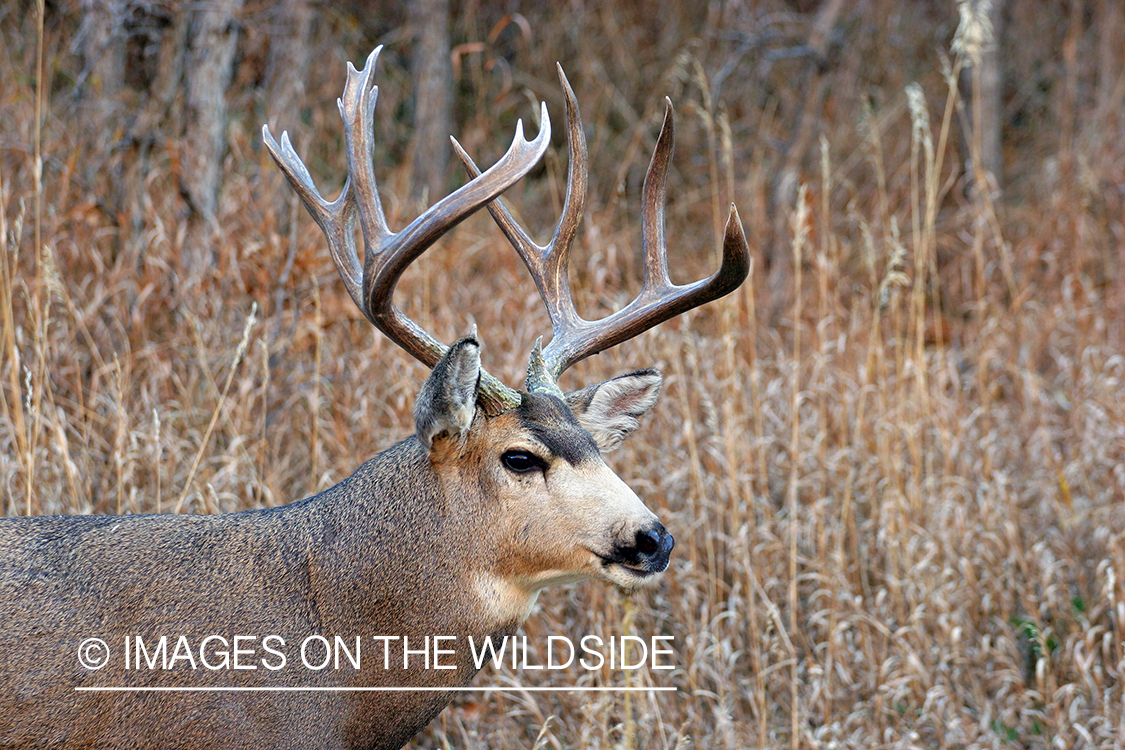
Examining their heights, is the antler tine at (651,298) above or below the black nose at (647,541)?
above

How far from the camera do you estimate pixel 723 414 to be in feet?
16.9

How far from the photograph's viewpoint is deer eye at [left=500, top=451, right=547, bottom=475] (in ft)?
8.79

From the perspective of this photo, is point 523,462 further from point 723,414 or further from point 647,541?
point 723,414

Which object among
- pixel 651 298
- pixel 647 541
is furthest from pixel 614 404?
pixel 647 541

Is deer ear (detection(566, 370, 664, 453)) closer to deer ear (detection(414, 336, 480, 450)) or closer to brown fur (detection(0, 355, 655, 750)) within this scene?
brown fur (detection(0, 355, 655, 750))

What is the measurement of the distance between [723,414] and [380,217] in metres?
2.62

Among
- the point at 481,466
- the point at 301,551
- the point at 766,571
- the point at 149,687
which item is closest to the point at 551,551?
the point at 481,466

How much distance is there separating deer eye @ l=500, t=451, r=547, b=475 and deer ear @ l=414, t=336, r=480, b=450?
0.14m

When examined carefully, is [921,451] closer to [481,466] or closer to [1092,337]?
[1092,337]

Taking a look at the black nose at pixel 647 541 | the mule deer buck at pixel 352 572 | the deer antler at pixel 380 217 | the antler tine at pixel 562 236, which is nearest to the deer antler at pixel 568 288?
the antler tine at pixel 562 236

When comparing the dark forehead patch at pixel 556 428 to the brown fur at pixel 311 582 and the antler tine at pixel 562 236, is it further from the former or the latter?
the antler tine at pixel 562 236

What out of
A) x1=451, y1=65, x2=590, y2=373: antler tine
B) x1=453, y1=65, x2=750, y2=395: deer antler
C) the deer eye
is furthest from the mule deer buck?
x1=451, y1=65, x2=590, y2=373: antler tine

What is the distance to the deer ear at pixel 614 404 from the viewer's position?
10.2ft

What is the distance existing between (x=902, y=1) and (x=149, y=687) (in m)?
10.5
